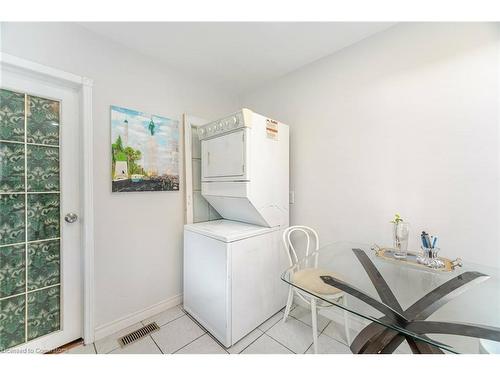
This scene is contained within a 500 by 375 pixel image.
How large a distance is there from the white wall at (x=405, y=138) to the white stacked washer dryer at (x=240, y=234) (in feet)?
1.35

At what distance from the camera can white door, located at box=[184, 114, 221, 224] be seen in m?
2.21

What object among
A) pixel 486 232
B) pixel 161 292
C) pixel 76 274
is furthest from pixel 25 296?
pixel 486 232

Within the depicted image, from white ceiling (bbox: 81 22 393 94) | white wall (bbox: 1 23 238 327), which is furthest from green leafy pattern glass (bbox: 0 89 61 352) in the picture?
white ceiling (bbox: 81 22 393 94)

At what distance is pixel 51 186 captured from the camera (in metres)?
1.54

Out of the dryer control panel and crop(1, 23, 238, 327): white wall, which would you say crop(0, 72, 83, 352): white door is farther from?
the dryer control panel

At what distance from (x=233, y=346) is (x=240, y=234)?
0.88 m

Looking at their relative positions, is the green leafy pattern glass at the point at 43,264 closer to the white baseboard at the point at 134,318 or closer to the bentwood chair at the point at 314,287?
the white baseboard at the point at 134,318

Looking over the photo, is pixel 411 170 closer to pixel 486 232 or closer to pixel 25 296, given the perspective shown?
pixel 486 232

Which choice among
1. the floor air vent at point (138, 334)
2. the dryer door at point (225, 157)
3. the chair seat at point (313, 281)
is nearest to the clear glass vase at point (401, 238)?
the chair seat at point (313, 281)

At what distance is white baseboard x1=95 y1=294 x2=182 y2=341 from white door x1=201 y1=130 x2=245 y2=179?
4.51 feet

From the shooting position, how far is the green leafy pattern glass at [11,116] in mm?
1349

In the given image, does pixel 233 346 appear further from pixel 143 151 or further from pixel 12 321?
pixel 143 151

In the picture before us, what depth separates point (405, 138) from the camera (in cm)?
154

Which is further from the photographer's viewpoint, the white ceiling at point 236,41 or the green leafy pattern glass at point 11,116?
the white ceiling at point 236,41
